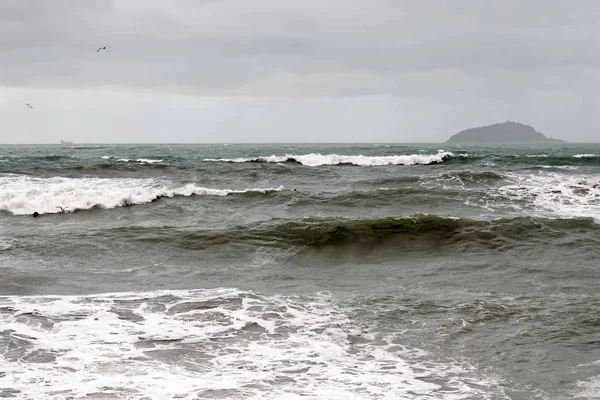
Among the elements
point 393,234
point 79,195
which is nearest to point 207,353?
point 393,234

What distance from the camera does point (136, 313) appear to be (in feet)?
26.5

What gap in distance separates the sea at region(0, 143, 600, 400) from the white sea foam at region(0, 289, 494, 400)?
0.09 ft

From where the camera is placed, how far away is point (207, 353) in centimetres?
668

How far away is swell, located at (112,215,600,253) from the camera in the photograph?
1346 cm

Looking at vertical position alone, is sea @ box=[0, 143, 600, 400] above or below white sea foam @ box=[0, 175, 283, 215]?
below

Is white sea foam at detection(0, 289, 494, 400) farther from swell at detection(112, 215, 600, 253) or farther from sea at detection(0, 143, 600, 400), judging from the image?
swell at detection(112, 215, 600, 253)

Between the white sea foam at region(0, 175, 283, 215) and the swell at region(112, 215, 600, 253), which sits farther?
the white sea foam at region(0, 175, 283, 215)

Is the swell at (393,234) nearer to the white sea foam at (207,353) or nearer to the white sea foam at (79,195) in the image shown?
the white sea foam at (79,195)

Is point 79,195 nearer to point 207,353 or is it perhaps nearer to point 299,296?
point 299,296

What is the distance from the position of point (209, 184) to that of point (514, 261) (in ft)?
49.4

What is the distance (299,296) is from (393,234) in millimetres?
5668

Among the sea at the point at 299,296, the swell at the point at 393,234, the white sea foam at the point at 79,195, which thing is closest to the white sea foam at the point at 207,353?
the sea at the point at 299,296

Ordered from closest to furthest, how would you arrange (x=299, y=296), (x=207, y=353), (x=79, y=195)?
(x=207, y=353) < (x=299, y=296) < (x=79, y=195)

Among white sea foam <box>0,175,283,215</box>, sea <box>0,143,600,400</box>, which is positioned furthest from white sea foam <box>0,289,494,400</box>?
white sea foam <box>0,175,283,215</box>
